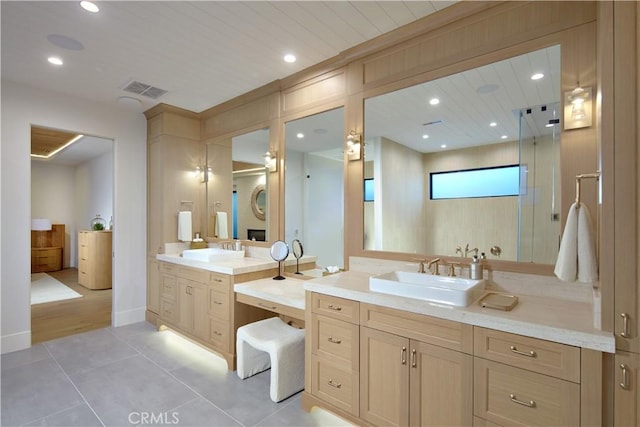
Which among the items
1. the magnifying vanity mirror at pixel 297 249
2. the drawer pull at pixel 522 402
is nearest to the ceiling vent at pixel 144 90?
the magnifying vanity mirror at pixel 297 249

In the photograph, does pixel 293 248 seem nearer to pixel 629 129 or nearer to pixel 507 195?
pixel 507 195

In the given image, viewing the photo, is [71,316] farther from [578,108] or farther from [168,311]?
[578,108]

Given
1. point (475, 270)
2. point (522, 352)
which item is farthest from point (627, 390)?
point (475, 270)

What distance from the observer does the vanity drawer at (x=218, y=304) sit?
9.73 ft

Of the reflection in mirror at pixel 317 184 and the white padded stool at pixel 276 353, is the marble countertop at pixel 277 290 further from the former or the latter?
the reflection in mirror at pixel 317 184

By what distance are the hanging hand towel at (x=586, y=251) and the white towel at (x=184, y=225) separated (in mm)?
3906

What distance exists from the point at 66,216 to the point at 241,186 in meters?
7.29

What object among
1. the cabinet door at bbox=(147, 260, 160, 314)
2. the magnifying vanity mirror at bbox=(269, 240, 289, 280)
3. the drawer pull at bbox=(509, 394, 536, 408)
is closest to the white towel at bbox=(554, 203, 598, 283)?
the drawer pull at bbox=(509, 394, 536, 408)

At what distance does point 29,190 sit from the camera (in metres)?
3.40

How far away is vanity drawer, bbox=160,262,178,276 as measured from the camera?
365cm

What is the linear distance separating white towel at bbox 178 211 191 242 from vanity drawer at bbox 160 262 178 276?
40 cm

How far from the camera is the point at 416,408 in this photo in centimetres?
173

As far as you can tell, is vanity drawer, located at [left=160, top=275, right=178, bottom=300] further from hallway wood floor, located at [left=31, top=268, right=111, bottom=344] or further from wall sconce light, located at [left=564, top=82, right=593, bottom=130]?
wall sconce light, located at [left=564, top=82, right=593, bottom=130]

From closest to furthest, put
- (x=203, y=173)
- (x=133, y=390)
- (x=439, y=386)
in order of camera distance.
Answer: (x=439, y=386) < (x=133, y=390) < (x=203, y=173)
